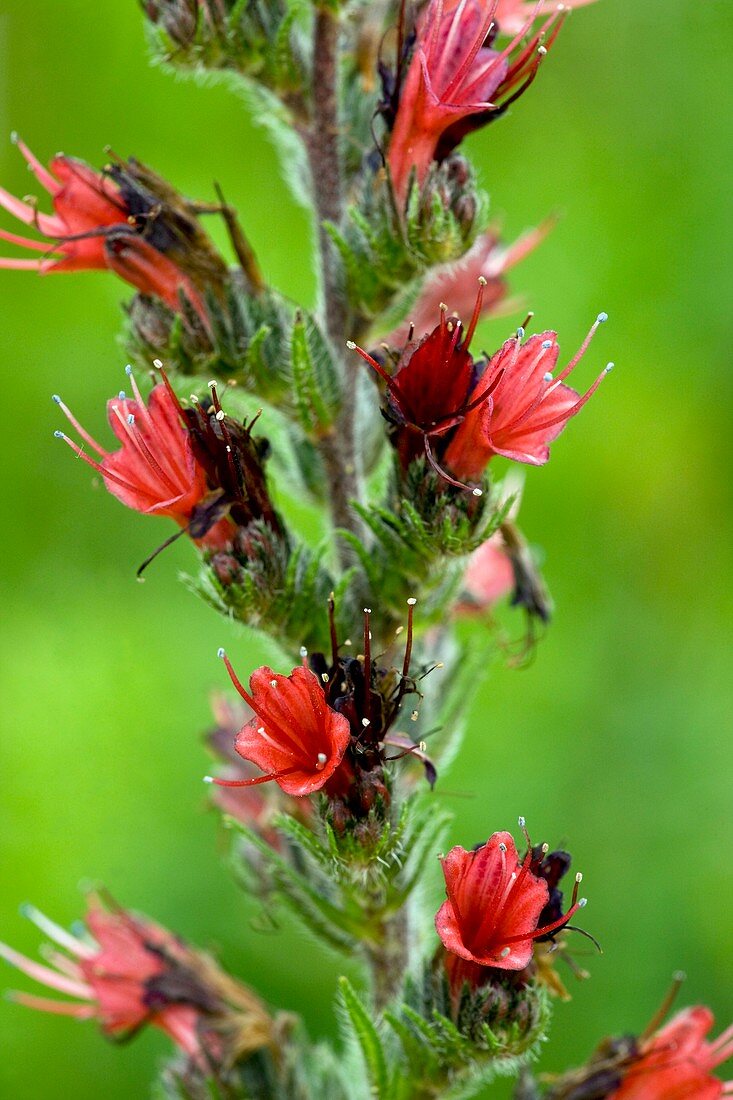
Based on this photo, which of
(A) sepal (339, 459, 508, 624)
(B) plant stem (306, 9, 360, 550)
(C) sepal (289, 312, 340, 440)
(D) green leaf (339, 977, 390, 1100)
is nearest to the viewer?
(D) green leaf (339, 977, 390, 1100)

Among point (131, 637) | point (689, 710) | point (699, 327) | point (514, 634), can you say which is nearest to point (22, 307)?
point (131, 637)

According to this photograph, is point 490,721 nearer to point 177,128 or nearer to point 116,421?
point 116,421

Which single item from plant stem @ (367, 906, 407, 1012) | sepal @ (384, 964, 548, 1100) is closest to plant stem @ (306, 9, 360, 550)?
plant stem @ (367, 906, 407, 1012)

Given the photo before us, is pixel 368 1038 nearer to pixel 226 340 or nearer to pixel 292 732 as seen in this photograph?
pixel 292 732

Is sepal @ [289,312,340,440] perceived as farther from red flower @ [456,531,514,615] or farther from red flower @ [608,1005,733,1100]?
red flower @ [608,1005,733,1100]

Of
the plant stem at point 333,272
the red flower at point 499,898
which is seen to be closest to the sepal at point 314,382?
the plant stem at point 333,272

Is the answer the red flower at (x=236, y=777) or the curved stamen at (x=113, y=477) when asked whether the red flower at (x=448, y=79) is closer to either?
the curved stamen at (x=113, y=477)
